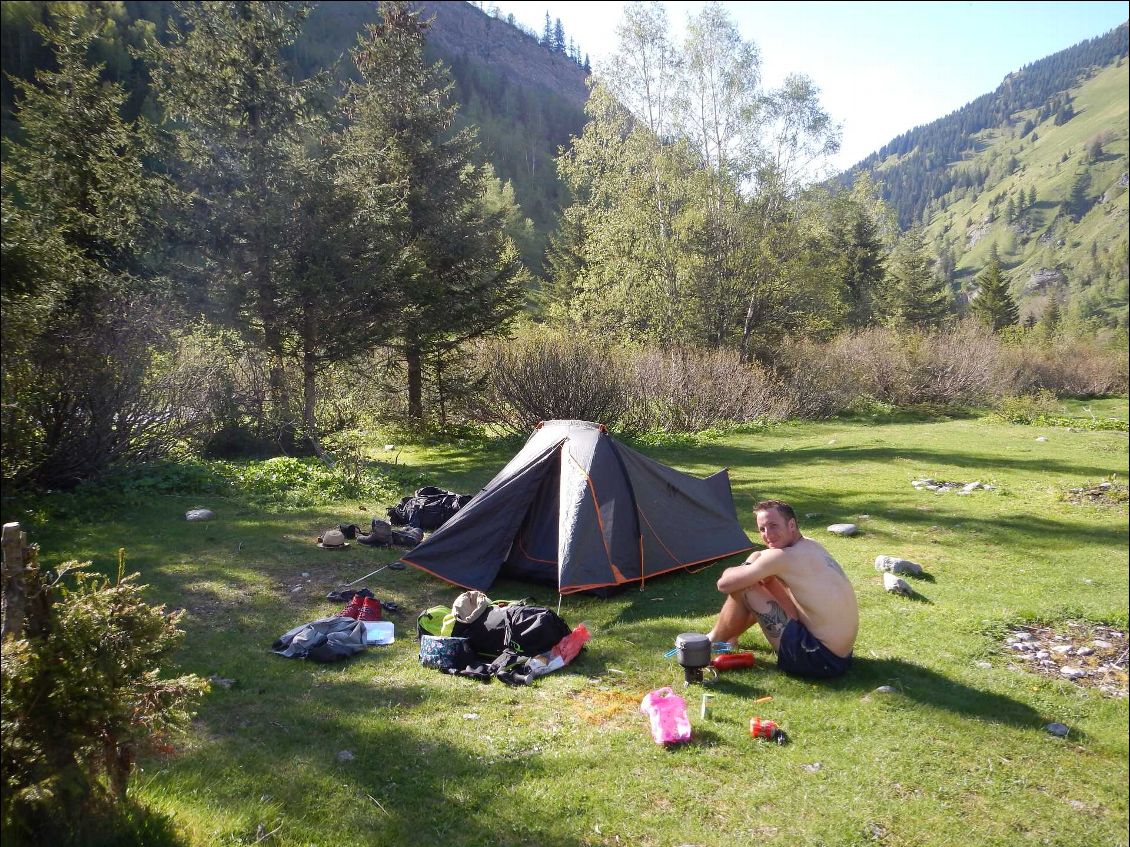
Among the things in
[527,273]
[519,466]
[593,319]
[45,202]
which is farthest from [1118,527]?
[45,202]

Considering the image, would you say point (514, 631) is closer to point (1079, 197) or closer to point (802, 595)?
point (802, 595)

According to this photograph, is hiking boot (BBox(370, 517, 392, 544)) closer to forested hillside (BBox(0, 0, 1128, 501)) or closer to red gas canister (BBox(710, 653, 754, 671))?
forested hillside (BBox(0, 0, 1128, 501))

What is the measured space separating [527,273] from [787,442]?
25.4ft

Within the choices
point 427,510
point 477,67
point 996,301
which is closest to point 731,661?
point 427,510

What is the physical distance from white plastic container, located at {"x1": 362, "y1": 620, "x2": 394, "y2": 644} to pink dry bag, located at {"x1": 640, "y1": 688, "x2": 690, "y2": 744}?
229 centimetres

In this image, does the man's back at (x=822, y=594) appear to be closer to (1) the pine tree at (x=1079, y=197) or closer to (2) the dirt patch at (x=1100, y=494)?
(2) the dirt patch at (x=1100, y=494)

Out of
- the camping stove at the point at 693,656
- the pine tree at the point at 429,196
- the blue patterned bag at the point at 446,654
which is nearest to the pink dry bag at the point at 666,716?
the camping stove at the point at 693,656

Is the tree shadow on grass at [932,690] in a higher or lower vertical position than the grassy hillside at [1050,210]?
lower

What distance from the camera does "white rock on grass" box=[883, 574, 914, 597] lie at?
6594 millimetres

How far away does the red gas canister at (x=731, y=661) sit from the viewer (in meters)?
5.07

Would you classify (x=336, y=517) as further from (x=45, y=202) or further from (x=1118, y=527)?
(x=1118, y=527)

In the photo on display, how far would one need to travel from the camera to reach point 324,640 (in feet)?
18.0

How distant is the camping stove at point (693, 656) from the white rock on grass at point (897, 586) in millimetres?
2654

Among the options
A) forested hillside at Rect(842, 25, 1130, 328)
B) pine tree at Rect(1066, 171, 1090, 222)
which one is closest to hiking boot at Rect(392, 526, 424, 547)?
forested hillside at Rect(842, 25, 1130, 328)
